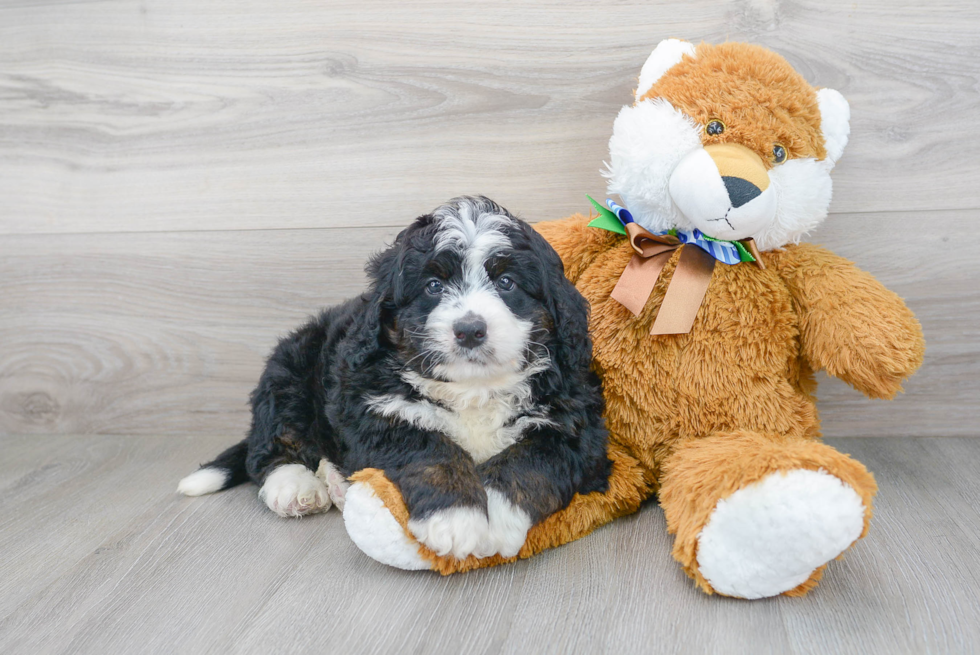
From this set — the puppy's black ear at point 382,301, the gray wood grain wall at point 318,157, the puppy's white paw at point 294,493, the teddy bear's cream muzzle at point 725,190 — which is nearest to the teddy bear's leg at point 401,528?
the puppy's black ear at point 382,301

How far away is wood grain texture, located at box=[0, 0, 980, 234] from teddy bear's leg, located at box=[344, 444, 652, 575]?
983mm

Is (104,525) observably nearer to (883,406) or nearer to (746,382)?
(746,382)

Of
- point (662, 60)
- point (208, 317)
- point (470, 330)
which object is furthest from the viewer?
point (208, 317)

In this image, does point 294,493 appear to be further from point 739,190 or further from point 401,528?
point 739,190

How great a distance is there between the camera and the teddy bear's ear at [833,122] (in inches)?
68.3

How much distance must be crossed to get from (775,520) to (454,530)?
590mm

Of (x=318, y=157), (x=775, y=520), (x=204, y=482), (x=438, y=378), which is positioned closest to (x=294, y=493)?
(x=204, y=482)

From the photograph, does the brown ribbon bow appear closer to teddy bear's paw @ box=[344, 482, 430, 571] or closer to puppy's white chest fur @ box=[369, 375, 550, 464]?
puppy's white chest fur @ box=[369, 375, 550, 464]

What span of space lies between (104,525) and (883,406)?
2274 millimetres

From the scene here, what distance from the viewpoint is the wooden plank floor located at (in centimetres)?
132

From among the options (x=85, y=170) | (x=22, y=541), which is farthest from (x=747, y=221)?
(x=85, y=170)

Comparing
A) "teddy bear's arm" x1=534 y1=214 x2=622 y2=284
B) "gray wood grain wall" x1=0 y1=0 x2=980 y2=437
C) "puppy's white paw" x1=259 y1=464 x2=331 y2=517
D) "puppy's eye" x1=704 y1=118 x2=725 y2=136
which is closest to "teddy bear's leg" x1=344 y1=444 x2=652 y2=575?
"puppy's white paw" x1=259 y1=464 x2=331 y2=517

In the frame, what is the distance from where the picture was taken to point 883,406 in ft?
7.47

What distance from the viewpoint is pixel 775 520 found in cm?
132
